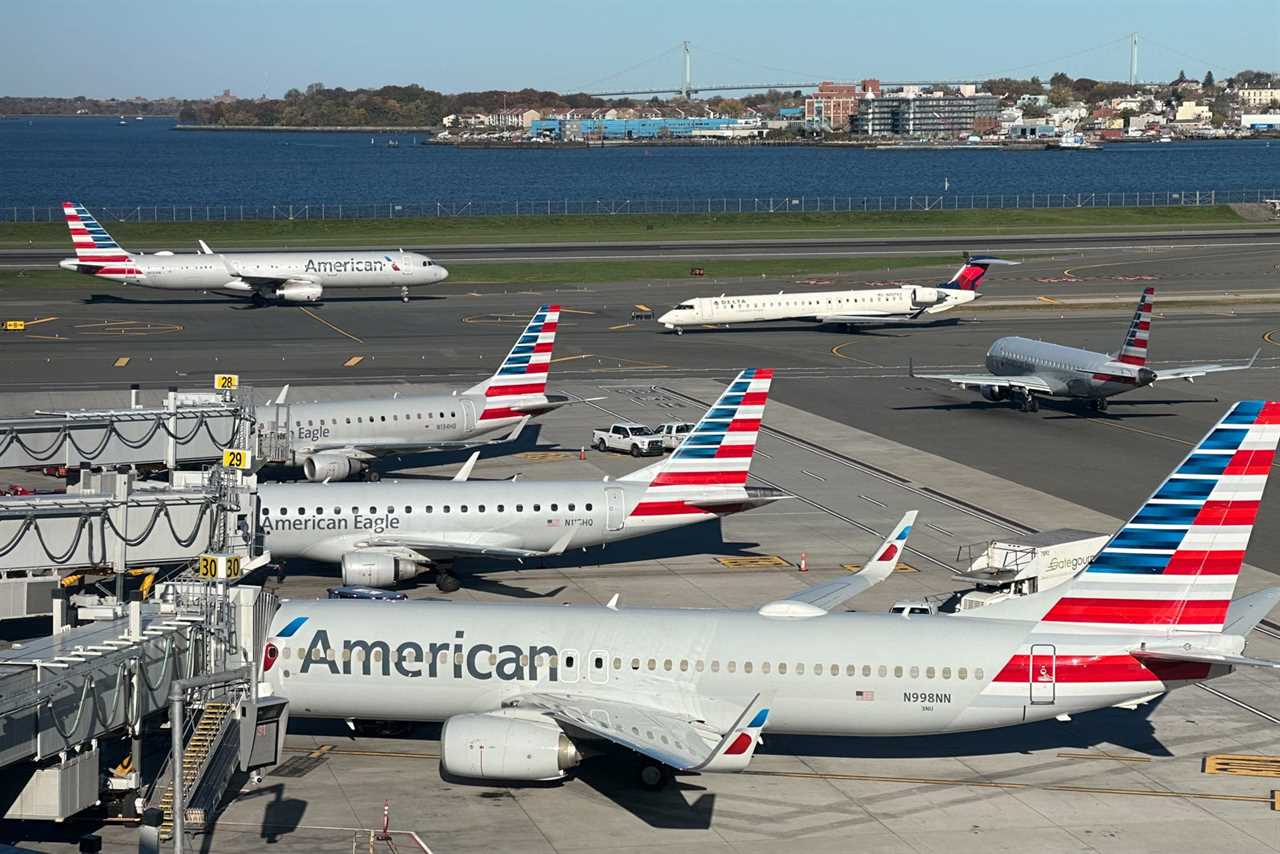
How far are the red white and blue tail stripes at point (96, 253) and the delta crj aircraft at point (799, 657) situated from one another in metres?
106

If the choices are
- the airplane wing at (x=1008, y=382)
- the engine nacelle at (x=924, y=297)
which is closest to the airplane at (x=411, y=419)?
the airplane wing at (x=1008, y=382)

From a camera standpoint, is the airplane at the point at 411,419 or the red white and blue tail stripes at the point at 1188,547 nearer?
the red white and blue tail stripes at the point at 1188,547

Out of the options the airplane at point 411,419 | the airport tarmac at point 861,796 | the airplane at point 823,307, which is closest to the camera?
the airport tarmac at point 861,796

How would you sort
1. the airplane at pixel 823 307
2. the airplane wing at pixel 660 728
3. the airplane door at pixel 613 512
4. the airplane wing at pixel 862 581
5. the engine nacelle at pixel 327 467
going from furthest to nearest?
the airplane at pixel 823 307 → the engine nacelle at pixel 327 467 → the airplane door at pixel 613 512 → the airplane wing at pixel 862 581 → the airplane wing at pixel 660 728

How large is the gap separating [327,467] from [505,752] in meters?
34.3

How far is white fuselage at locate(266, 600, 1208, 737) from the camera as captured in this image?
3862 cm

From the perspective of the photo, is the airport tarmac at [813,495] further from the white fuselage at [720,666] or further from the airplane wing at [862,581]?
the airplane wing at [862,581]

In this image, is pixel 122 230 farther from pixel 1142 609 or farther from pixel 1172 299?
pixel 1142 609

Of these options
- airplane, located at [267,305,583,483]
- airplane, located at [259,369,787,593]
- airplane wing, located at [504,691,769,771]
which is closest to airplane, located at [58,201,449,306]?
airplane, located at [267,305,583,483]

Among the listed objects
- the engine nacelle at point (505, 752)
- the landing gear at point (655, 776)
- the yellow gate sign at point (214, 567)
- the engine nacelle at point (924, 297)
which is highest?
the yellow gate sign at point (214, 567)

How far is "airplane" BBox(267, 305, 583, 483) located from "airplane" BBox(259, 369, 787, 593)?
43.2 ft

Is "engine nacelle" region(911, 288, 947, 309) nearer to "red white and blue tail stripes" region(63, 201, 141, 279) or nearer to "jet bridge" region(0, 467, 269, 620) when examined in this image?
"red white and blue tail stripes" region(63, 201, 141, 279)

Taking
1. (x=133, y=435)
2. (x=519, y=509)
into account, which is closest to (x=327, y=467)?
(x=519, y=509)

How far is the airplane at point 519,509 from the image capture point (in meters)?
56.0
